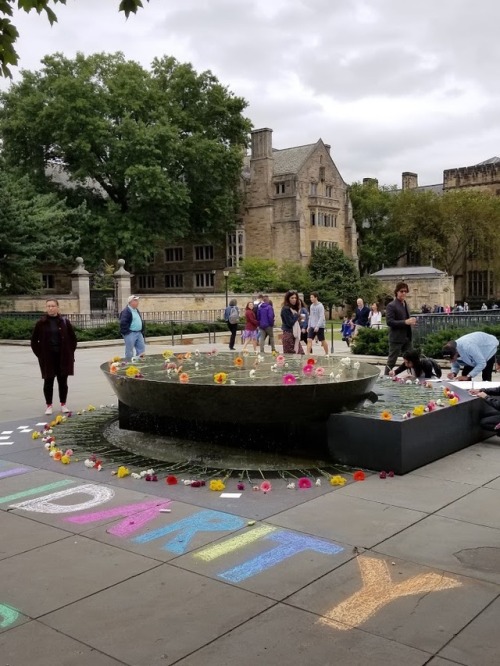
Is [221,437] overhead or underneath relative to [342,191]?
underneath

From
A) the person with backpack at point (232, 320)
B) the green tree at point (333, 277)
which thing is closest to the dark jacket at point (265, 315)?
the person with backpack at point (232, 320)

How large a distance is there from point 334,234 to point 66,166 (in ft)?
84.6

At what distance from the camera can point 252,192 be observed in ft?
196

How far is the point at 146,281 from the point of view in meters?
66.1

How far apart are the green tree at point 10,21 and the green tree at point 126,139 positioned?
3723 centimetres

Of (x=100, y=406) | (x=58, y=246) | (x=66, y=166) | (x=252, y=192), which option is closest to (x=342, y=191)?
(x=252, y=192)

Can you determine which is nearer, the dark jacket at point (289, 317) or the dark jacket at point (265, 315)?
the dark jacket at point (289, 317)

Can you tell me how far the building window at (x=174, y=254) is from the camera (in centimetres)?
6275

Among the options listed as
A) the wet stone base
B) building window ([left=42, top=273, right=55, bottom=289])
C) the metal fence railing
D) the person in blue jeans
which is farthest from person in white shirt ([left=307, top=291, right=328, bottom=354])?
building window ([left=42, top=273, right=55, bottom=289])

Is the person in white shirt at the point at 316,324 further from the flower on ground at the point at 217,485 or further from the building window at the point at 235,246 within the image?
the building window at the point at 235,246

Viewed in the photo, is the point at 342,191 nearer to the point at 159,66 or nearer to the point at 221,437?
the point at 159,66

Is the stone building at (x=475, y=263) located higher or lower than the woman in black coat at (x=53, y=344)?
higher

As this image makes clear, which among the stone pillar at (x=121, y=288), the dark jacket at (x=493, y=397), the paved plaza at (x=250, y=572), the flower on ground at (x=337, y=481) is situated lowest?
the paved plaza at (x=250, y=572)

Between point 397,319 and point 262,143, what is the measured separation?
4905 centimetres
